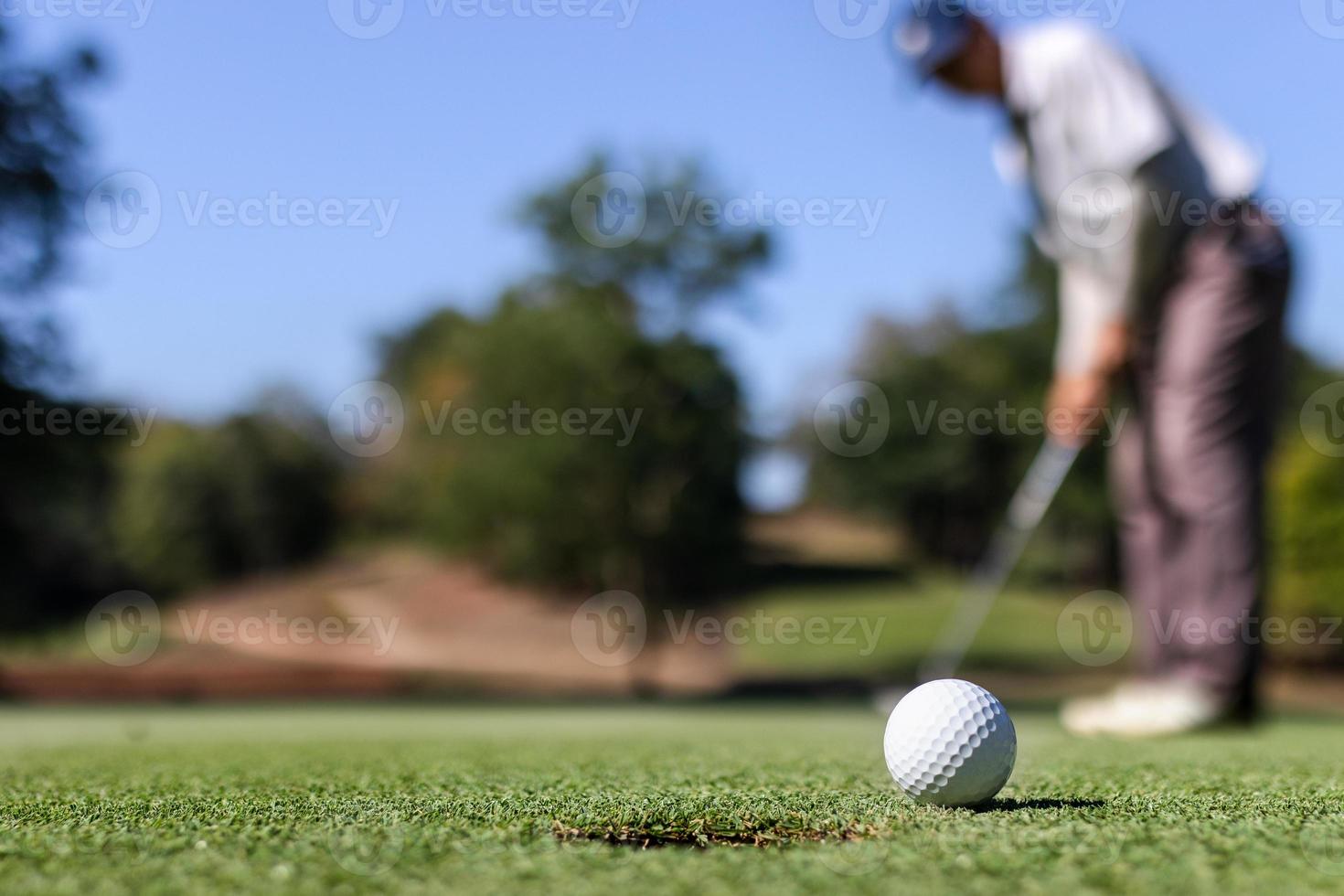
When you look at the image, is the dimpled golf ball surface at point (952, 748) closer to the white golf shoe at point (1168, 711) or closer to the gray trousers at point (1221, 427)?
the white golf shoe at point (1168, 711)

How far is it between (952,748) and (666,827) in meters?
0.71

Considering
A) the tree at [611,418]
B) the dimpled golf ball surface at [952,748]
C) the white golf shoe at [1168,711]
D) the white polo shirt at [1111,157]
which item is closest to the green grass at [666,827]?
the dimpled golf ball surface at [952,748]

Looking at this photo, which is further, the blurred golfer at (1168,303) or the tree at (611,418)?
the tree at (611,418)

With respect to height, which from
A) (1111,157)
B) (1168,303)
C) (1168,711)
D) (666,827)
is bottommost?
(1168,711)

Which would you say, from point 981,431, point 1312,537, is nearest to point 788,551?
point 981,431

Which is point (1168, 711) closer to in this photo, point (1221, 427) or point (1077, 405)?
point (1221, 427)

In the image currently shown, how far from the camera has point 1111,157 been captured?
4.89 m

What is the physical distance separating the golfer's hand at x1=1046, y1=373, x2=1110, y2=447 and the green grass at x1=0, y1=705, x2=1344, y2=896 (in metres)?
1.69

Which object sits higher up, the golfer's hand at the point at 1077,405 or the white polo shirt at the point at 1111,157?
the white polo shirt at the point at 1111,157

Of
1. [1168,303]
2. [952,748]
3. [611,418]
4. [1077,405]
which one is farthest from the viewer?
[611,418]

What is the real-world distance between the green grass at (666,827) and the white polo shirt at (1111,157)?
2072mm

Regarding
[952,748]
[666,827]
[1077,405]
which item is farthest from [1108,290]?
[666,827]

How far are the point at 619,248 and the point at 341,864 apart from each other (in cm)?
2918

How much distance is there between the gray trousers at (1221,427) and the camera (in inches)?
189
